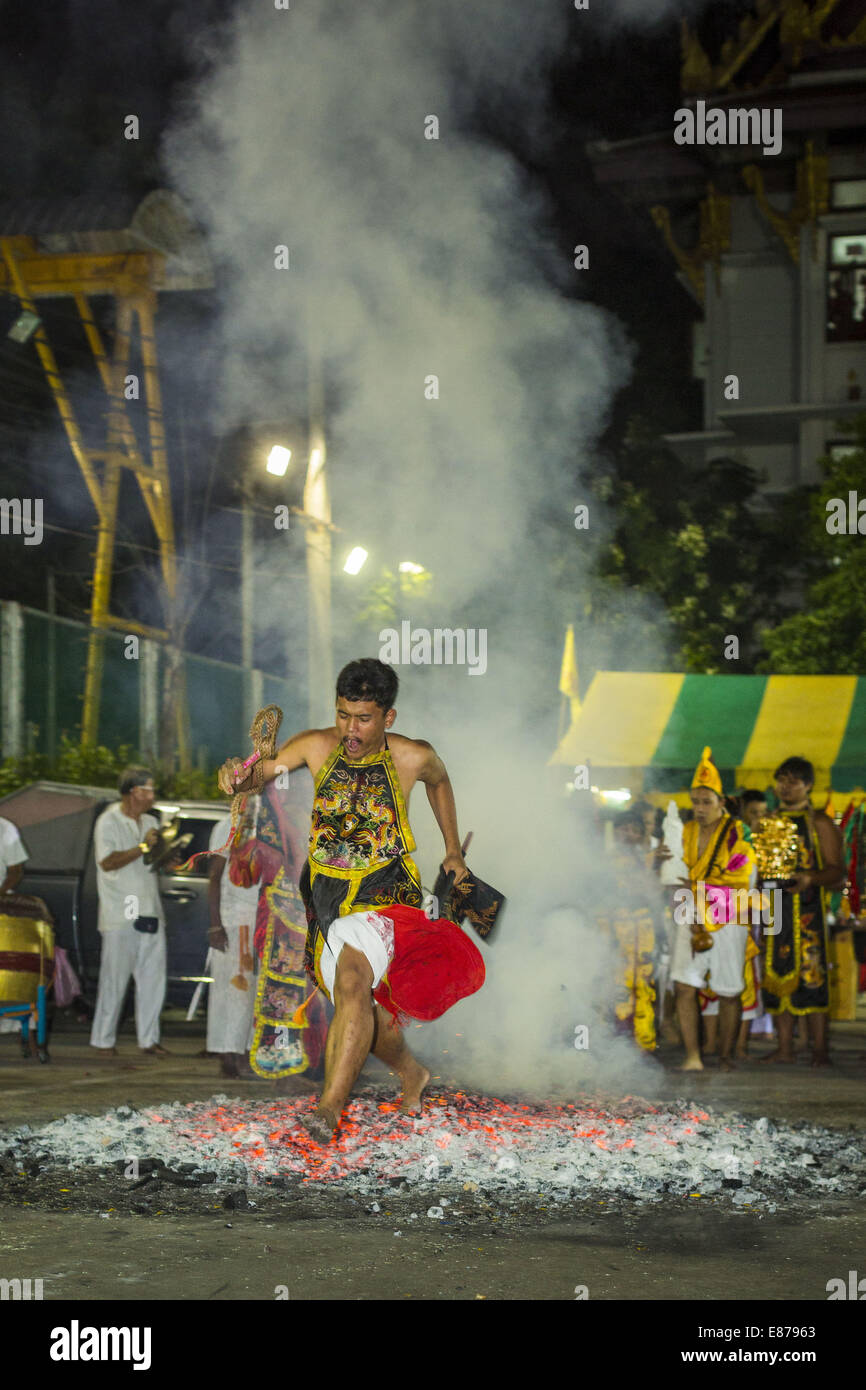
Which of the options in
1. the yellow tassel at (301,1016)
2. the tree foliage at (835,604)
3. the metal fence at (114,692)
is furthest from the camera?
the tree foliage at (835,604)

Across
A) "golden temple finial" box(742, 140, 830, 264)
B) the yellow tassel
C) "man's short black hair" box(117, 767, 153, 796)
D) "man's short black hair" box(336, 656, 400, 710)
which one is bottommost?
the yellow tassel

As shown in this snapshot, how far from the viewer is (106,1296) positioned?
12.7ft

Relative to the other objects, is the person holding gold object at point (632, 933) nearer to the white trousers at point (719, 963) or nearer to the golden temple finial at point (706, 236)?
the white trousers at point (719, 963)

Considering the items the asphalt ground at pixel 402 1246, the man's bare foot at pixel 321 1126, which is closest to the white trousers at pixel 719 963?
the asphalt ground at pixel 402 1246

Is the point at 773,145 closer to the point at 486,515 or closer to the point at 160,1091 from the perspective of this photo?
the point at 486,515

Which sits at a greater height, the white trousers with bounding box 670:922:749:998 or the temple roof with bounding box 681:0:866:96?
the temple roof with bounding box 681:0:866:96

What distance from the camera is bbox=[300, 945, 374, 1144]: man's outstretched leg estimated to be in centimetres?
557

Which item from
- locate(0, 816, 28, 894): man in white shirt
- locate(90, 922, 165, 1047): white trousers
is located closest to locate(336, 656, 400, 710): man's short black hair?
locate(0, 816, 28, 894): man in white shirt

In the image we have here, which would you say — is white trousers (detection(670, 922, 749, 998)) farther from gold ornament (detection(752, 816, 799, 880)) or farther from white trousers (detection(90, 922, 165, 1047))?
white trousers (detection(90, 922, 165, 1047))

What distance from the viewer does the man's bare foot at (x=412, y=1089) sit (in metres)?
6.25

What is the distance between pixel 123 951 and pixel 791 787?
4.18m

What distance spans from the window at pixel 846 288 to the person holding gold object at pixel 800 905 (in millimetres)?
20296

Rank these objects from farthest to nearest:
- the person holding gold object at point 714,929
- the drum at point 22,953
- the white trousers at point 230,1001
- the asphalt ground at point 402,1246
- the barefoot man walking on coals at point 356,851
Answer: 1. the person holding gold object at point 714,929
2. the white trousers at point 230,1001
3. the drum at point 22,953
4. the barefoot man walking on coals at point 356,851
5. the asphalt ground at point 402,1246

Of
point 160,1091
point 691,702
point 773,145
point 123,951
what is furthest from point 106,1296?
point 773,145
